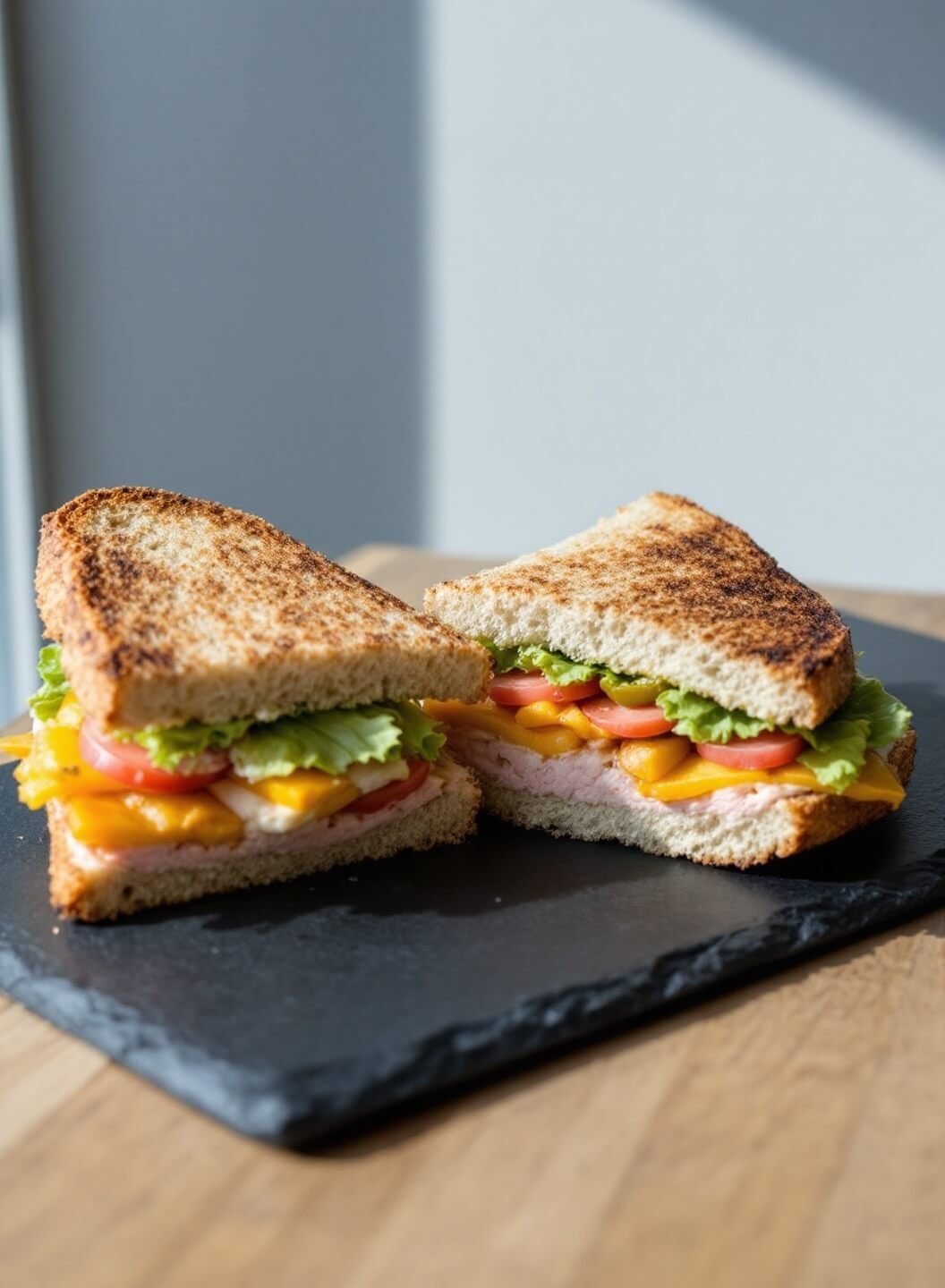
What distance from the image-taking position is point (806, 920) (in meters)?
2.13

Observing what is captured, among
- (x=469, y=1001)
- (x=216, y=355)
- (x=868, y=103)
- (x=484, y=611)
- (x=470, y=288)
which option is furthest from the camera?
(x=216, y=355)

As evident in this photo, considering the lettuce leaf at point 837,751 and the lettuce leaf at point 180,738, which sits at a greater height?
the lettuce leaf at point 180,738

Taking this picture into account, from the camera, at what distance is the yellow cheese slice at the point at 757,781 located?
2.34 meters

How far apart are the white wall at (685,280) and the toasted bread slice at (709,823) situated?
8.94 feet

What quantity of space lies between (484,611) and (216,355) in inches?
146

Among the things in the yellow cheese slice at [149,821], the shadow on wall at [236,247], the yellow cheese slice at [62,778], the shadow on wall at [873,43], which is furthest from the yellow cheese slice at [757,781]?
the shadow on wall at [236,247]

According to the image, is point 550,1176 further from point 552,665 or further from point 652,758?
point 552,665

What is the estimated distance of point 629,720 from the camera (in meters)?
2.47

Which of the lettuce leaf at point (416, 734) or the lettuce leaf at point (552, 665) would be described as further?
the lettuce leaf at point (552, 665)

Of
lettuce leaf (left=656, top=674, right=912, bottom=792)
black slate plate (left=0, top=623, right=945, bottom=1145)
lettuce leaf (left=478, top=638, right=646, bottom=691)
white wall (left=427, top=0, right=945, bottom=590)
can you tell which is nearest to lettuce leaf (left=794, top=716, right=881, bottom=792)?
lettuce leaf (left=656, top=674, right=912, bottom=792)

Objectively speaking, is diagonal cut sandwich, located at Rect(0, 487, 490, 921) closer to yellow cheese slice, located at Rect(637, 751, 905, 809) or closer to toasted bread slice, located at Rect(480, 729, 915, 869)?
toasted bread slice, located at Rect(480, 729, 915, 869)

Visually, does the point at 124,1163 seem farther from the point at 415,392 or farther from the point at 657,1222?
the point at 415,392

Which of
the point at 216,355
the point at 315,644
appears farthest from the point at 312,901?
the point at 216,355

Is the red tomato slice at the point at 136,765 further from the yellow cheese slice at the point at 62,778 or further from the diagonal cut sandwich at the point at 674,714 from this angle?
the diagonal cut sandwich at the point at 674,714
